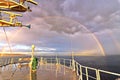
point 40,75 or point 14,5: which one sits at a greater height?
point 14,5

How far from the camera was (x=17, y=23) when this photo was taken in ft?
91.4

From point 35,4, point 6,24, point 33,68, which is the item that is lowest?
point 33,68

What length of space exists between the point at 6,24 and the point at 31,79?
15472 millimetres

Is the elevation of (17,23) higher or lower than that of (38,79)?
higher

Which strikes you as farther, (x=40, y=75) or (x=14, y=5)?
(x=14, y=5)

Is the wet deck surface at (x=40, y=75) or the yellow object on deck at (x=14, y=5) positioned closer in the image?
the wet deck surface at (x=40, y=75)

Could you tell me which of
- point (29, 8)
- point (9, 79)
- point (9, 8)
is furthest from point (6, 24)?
point (9, 79)

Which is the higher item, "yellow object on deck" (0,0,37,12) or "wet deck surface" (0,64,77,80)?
"yellow object on deck" (0,0,37,12)

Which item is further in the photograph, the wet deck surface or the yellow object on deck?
the yellow object on deck

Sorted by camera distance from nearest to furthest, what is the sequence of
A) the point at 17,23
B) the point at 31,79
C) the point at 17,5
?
the point at 31,79, the point at 17,5, the point at 17,23

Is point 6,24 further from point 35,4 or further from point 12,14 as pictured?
point 35,4

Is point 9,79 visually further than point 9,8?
No

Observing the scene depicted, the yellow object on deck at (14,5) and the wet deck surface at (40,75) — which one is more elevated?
the yellow object on deck at (14,5)

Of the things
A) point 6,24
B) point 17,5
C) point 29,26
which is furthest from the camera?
point 29,26
